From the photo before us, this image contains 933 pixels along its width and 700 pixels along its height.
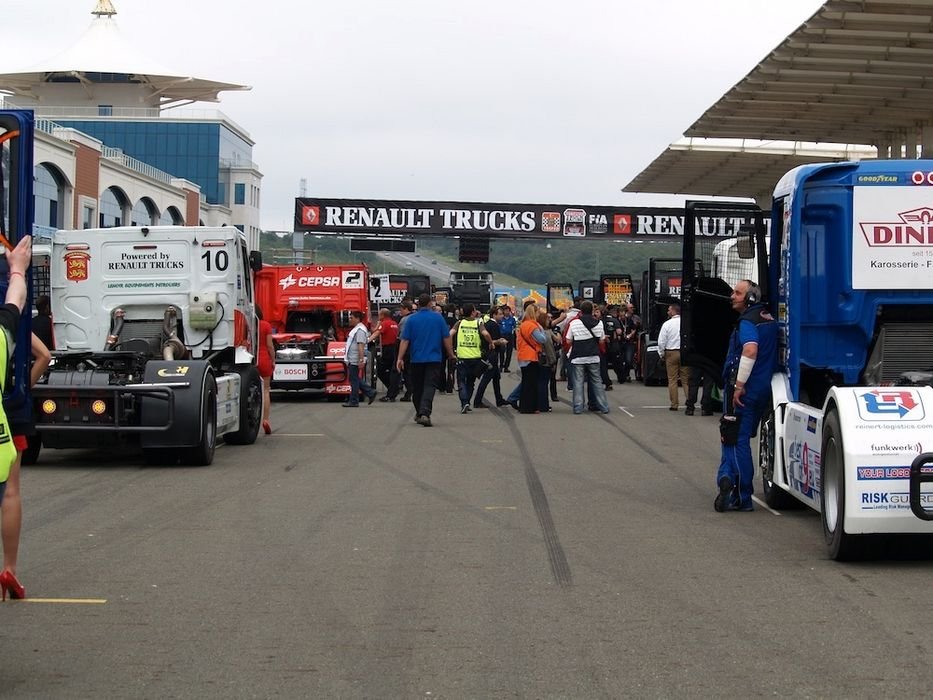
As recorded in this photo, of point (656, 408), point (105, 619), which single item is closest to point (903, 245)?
point (105, 619)

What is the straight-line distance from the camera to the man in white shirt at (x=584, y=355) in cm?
2159

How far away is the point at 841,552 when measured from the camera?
27.9ft

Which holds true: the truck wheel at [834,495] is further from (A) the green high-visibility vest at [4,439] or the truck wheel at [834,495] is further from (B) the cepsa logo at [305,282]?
(B) the cepsa logo at [305,282]

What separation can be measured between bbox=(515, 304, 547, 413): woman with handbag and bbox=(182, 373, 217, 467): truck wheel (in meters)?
7.95

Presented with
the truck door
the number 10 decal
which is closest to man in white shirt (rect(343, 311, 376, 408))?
the number 10 decal

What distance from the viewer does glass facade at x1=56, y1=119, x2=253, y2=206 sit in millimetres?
87438

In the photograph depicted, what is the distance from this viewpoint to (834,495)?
28.7 feet

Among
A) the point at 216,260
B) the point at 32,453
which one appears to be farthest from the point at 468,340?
the point at 32,453

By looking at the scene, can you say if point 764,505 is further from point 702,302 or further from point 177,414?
point 177,414

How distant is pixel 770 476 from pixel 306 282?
18.6 meters

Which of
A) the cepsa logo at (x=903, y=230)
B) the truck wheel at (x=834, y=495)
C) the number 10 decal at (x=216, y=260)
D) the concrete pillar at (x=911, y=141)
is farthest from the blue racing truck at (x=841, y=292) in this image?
the concrete pillar at (x=911, y=141)

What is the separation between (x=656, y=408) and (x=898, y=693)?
17913 mm

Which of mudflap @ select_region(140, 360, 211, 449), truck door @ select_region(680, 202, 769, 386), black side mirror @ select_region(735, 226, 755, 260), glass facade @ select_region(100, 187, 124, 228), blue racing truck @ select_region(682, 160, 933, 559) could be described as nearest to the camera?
blue racing truck @ select_region(682, 160, 933, 559)

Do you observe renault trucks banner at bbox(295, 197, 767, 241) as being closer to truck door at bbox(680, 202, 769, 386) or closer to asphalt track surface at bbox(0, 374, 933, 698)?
asphalt track surface at bbox(0, 374, 933, 698)
